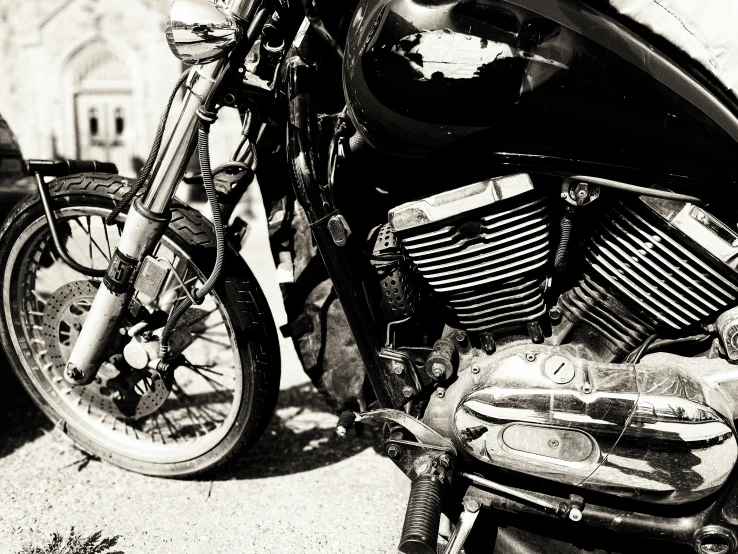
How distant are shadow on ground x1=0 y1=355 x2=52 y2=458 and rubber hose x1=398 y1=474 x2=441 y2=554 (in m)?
1.75

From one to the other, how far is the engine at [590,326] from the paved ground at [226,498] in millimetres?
677

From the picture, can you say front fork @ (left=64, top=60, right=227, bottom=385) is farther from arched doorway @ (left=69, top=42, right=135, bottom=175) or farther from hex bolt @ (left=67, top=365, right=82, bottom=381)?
arched doorway @ (left=69, top=42, right=135, bottom=175)

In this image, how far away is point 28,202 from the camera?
2404 millimetres

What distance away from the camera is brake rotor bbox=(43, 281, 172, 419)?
7.99 ft

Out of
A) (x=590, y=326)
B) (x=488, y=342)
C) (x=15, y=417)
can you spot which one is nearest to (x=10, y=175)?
(x=15, y=417)

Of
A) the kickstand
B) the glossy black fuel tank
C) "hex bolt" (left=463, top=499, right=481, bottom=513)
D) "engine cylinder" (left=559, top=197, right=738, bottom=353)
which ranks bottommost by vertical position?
the kickstand

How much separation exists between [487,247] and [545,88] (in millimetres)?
390

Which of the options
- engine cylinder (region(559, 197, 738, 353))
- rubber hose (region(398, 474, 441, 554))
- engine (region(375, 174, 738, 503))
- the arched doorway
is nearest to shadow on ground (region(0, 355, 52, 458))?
rubber hose (region(398, 474, 441, 554))

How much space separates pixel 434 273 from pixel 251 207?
1331cm

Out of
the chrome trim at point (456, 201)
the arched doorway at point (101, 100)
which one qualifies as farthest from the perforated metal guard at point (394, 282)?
the arched doorway at point (101, 100)

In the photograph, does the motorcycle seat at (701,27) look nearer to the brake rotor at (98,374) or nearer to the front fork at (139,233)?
the front fork at (139,233)

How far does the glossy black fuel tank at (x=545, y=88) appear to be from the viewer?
1.54 meters

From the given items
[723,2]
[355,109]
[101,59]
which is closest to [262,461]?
[355,109]

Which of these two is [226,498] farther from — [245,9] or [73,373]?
[245,9]
